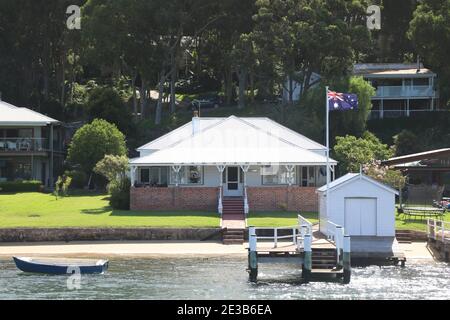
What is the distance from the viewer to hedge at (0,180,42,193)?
2741 inches

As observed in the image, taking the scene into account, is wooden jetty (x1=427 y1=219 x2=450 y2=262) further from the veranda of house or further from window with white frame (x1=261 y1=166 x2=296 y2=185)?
window with white frame (x1=261 y1=166 x2=296 y2=185)

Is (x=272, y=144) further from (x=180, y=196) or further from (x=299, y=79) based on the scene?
(x=299, y=79)

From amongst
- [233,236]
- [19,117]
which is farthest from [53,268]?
[19,117]

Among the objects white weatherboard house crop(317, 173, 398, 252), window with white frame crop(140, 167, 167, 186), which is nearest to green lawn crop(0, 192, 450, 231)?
window with white frame crop(140, 167, 167, 186)

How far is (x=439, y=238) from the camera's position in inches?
1806

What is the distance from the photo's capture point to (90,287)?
36.2 meters

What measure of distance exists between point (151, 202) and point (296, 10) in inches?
1045

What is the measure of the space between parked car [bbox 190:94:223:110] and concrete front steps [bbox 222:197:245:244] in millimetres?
31933

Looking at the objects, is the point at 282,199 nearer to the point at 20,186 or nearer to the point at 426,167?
the point at 426,167

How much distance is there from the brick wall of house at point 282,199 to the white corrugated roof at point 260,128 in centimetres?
632

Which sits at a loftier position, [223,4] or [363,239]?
[223,4]

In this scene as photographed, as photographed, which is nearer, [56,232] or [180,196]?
[56,232]
